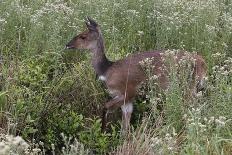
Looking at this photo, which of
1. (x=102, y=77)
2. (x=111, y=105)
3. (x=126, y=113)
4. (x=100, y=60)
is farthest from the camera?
(x=100, y=60)

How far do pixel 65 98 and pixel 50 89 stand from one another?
0.22 meters

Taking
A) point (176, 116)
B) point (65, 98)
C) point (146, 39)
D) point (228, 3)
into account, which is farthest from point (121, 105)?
point (228, 3)

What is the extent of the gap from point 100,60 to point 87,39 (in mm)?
306

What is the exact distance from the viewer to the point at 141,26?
8.52 metres

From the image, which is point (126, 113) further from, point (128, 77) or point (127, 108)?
point (128, 77)

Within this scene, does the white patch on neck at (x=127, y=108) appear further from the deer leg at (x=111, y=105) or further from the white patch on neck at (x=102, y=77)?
the white patch on neck at (x=102, y=77)

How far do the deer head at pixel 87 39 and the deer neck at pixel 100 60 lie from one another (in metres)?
0.05

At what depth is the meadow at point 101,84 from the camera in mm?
5625

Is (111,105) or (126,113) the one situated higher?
(111,105)

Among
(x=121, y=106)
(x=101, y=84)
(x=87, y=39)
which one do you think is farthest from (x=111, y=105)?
(x=87, y=39)

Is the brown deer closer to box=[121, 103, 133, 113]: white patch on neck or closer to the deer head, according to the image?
box=[121, 103, 133, 113]: white patch on neck

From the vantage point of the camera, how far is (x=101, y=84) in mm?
7270

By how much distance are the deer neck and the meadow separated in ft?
0.56

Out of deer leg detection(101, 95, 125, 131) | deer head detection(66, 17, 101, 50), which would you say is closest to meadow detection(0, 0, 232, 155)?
deer leg detection(101, 95, 125, 131)
